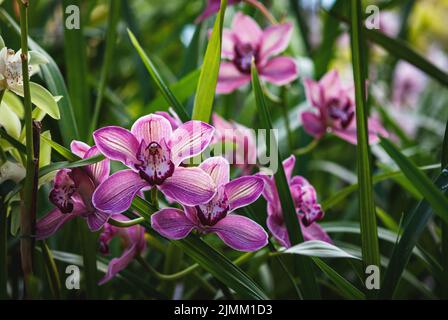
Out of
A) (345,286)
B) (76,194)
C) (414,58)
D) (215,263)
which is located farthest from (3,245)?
(414,58)

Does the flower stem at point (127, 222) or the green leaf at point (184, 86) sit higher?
the green leaf at point (184, 86)

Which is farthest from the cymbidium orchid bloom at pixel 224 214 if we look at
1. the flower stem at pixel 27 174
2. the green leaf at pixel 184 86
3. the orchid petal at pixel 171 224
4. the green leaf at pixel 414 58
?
the green leaf at pixel 414 58

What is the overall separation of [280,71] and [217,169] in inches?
11.7

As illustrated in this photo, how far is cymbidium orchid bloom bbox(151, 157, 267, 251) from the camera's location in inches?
19.9

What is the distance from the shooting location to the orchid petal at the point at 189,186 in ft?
1.59

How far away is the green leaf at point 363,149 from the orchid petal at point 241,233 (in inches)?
4.0

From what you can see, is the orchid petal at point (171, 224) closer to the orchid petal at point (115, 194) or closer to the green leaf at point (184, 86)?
the orchid petal at point (115, 194)

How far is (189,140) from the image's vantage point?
0.50 metres

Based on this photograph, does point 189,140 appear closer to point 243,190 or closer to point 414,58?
point 243,190

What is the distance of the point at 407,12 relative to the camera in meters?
1.22

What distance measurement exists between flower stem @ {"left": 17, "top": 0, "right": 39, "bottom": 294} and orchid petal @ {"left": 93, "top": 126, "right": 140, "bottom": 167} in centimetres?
5

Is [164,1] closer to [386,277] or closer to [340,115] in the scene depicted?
[340,115]

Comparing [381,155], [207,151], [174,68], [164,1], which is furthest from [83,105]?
[164,1]
